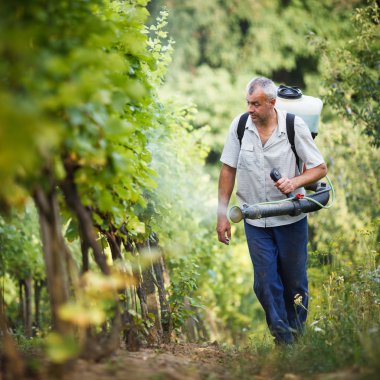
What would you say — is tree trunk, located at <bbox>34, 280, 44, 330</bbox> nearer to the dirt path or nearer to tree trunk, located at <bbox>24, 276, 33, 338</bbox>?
tree trunk, located at <bbox>24, 276, 33, 338</bbox>

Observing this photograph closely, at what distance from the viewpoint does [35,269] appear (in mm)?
10758

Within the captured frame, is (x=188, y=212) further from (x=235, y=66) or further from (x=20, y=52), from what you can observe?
(x=235, y=66)

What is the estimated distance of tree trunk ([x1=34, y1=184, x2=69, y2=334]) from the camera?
10.3 feet

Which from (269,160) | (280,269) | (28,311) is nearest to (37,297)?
(28,311)

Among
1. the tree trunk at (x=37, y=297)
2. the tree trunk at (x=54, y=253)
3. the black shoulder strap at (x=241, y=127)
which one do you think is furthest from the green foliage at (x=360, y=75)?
the tree trunk at (x=37, y=297)

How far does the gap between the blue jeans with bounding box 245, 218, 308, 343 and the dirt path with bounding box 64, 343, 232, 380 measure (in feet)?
2.03

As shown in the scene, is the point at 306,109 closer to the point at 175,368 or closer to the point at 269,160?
the point at 269,160

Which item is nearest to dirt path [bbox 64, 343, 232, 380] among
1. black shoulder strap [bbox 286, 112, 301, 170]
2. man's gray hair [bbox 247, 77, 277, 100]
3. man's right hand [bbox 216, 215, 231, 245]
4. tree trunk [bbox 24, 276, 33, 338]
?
man's right hand [bbox 216, 215, 231, 245]

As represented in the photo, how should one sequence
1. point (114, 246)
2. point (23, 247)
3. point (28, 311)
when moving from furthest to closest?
point (28, 311) → point (23, 247) → point (114, 246)

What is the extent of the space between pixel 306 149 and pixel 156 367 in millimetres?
2358

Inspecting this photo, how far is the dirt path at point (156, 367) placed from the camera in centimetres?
326

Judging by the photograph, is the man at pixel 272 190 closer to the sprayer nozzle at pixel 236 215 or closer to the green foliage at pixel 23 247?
the sprayer nozzle at pixel 236 215

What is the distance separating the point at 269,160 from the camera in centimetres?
542

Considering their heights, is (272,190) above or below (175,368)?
above
